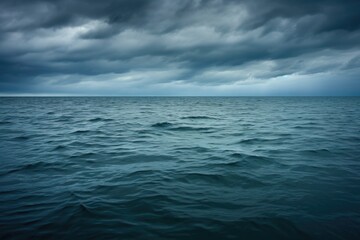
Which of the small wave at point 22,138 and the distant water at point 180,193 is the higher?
the small wave at point 22,138

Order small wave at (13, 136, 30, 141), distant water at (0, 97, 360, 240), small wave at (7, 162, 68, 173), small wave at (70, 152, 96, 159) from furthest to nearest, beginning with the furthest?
small wave at (13, 136, 30, 141) < small wave at (70, 152, 96, 159) < small wave at (7, 162, 68, 173) < distant water at (0, 97, 360, 240)

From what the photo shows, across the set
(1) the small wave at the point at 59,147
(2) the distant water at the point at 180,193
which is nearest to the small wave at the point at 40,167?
(2) the distant water at the point at 180,193

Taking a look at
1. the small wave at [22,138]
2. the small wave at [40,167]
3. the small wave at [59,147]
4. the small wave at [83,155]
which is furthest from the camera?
the small wave at [22,138]

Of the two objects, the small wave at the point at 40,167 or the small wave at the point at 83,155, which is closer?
the small wave at the point at 40,167

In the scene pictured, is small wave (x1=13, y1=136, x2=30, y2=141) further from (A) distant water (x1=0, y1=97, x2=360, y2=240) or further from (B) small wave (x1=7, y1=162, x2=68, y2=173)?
(B) small wave (x1=7, y1=162, x2=68, y2=173)

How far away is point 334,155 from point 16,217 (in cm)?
1299

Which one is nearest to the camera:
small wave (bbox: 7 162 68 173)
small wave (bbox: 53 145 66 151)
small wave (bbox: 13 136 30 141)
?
small wave (bbox: 7 162 68 173)

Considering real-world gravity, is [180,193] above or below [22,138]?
below

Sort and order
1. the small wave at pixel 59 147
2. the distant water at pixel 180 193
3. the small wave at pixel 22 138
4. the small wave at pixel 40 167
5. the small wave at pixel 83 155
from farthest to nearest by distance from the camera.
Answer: the small wave at pixel 22 138 → the small wave at pixel 59 147 → the small wave at pixel 83 155 → the small wave at pixel 40 167 → the distant water at pixel 180 193

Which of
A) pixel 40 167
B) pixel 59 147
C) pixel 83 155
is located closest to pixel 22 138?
pixel 59 147

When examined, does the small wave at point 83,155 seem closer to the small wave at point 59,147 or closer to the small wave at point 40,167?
the small wave at point 40,167

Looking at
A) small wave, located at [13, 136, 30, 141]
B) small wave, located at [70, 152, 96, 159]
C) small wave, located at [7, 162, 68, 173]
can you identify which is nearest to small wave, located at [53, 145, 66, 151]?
small wave, located at [70, 152, 96, 159]

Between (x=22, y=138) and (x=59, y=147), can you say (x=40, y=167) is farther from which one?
(x=22, y=138)

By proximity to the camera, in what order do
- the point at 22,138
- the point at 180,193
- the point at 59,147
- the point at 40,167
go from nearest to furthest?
1. the point at 180,193
2. the point at 40,167
3. the point at 59,147
4. the point at 22,138
